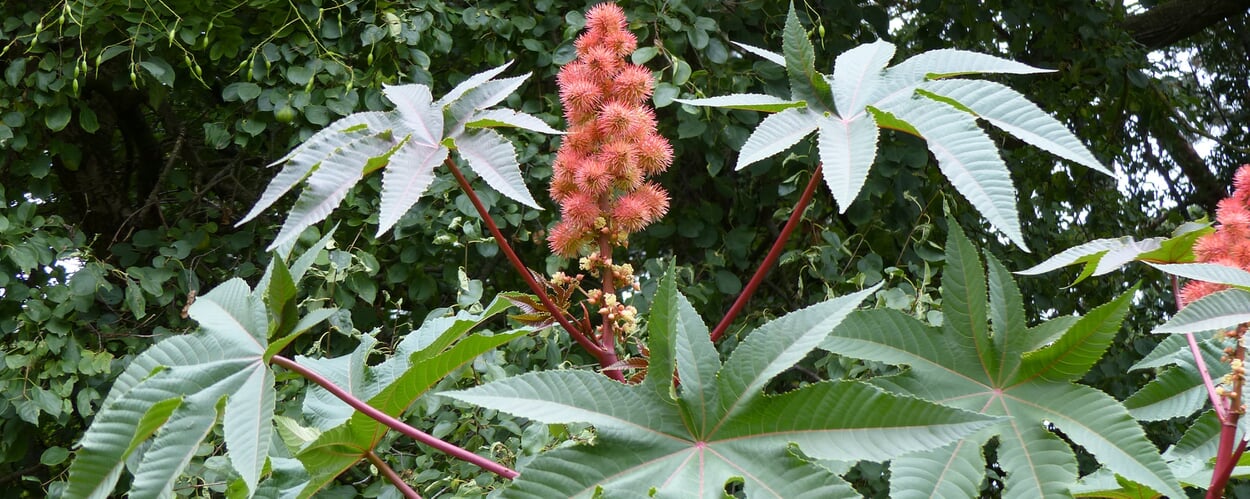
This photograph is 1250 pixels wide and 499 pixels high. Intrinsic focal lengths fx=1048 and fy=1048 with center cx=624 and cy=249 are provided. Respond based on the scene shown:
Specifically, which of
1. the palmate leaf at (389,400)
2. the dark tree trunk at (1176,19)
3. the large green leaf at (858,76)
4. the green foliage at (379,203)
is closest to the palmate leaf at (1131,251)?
the large green leaf at (858,76)

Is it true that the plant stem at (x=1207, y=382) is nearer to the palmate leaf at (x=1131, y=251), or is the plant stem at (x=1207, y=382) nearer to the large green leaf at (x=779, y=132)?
the palmate leaf at (x=1131, y=251)

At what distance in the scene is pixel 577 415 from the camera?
0.77 m

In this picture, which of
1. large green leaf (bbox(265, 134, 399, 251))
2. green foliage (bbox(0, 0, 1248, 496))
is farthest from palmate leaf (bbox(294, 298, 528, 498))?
green foliage (bbox(0, 0, 1248, 496))

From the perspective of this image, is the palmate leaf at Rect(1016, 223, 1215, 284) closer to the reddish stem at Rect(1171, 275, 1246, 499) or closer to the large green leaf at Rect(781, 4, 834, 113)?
the reddish stem at Rect(1171, 275, 1246, 499)

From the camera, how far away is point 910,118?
36.6 inches

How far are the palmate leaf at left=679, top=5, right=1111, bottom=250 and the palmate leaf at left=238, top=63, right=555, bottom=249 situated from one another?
0.22 metres

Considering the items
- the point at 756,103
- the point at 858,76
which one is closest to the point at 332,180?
the point at 756,103

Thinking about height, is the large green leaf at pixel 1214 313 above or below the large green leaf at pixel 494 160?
above

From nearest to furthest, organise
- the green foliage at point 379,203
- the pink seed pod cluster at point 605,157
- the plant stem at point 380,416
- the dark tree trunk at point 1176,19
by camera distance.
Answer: the plant stem at point 380,416 → the pink seed pod cluster at point 605,157 → the green foliage at point 379,203 → the dark tree trunk at point 1176,19

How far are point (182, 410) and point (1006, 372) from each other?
27.5 inches

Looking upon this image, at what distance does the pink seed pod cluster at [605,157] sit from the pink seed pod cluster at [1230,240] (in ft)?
1.72

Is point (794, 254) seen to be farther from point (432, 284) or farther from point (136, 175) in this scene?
point (136, 175)

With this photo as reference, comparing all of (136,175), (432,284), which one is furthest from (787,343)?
(136,175)

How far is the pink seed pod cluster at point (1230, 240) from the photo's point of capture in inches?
36.5
